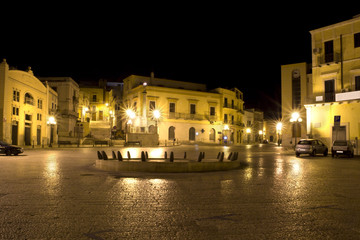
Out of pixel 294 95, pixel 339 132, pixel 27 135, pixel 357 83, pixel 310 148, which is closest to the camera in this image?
pixel 310 148

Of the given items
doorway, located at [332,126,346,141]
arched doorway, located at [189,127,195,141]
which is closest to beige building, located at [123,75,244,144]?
arched doorway, located at [189,127,195,141]

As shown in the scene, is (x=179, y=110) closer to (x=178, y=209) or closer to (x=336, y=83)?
(x=336, y=83)

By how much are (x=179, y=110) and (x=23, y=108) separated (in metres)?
24.3

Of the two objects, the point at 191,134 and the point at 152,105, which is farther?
the point at 191,134

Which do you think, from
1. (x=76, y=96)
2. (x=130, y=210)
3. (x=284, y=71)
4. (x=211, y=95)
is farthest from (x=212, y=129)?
(x=130, y=210)

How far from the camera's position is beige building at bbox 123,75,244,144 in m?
50.0

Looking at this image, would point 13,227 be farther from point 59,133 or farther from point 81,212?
point 59,133

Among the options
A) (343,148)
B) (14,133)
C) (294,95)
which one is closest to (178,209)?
(343,148)

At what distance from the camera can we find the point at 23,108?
36938 mm

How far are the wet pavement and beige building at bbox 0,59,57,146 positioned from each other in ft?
85.9

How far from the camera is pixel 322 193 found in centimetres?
810

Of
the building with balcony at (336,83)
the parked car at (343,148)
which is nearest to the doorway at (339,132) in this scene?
the building with balcony at (336,83)

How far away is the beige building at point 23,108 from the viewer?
32.8 m

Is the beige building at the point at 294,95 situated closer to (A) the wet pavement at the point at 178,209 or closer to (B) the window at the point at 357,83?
(B) the window at the point at 357,83
